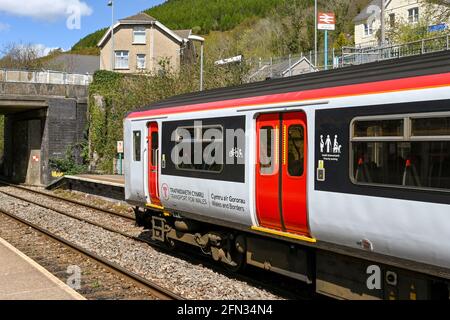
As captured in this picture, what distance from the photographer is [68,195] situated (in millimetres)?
25156

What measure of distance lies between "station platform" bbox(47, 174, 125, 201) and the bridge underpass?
3.18 m

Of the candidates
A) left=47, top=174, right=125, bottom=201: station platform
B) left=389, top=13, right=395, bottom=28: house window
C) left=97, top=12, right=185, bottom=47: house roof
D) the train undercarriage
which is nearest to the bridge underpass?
left=47, top=174, right=125, bottom=201: station platform

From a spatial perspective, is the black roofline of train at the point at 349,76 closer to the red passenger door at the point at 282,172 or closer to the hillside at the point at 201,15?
the red passenger door at the point at 282,172

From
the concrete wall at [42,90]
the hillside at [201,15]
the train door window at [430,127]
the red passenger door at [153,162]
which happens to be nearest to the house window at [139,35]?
the concrete wall at [42,90]

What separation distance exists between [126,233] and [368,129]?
9227mm

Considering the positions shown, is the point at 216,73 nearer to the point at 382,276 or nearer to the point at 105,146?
the point at 105,146

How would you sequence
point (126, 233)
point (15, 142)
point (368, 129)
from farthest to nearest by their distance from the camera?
point (15, 142), point (126, 233), point (368, 129)

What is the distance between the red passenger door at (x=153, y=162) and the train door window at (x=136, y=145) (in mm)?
503

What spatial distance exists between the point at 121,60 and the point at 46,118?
28.6 m

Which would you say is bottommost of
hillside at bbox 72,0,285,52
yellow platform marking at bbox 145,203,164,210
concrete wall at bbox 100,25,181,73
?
yellow platform marking at bbox 145,203,164,210

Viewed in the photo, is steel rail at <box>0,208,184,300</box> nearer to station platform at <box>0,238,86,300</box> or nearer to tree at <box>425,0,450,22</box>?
station platform at <box>0,238,86,300</box>

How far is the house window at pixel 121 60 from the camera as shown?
57.6 meters

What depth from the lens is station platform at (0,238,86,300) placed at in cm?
737
